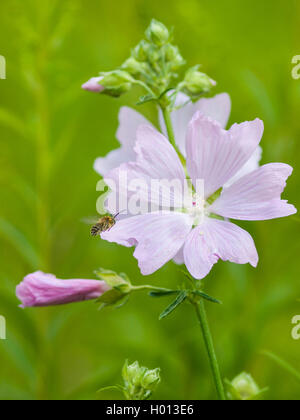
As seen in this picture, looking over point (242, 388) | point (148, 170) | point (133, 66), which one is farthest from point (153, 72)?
point (242, 388)

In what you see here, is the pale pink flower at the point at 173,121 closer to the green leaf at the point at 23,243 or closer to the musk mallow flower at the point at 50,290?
the musk mallow flower at the point at 50,290

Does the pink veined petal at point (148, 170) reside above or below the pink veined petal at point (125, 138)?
below

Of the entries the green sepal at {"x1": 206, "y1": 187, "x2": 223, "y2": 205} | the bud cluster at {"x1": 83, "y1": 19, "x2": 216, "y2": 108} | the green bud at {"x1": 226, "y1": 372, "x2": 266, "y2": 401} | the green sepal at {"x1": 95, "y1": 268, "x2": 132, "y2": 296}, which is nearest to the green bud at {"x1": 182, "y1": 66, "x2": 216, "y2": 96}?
the bud cluster at {"x1": 83, "y1": 19, "x2": 216, "y2": 108}

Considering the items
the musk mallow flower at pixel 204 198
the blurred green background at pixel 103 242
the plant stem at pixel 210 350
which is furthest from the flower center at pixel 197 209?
the blurred green background at pixel 103 242

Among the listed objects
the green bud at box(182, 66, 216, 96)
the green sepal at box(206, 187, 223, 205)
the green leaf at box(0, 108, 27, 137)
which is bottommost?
the green sepal at box(206, 187, 223, 205)

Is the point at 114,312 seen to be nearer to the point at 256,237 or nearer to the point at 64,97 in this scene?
the point at 256,237

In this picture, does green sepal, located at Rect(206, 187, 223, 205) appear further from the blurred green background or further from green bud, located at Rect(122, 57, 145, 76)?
the blurred green background

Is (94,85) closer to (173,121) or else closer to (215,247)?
(173,121)
